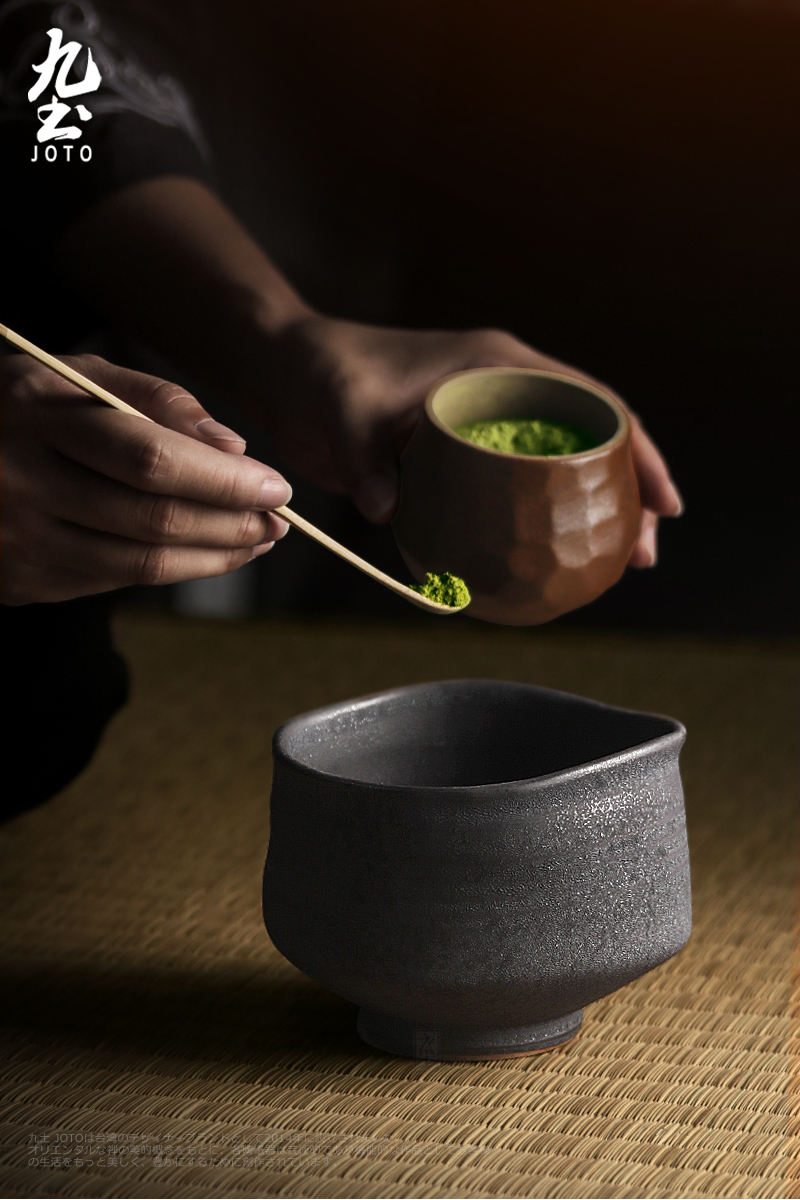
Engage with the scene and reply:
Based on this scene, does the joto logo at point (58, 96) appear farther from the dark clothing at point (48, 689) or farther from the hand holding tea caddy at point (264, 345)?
the dark clothing at point (48, 689)

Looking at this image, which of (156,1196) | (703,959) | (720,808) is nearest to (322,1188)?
(156,1196)

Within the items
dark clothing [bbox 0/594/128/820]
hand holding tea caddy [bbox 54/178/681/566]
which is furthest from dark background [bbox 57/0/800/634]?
dark clothing [bbox 0/594/128/820]

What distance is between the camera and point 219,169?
0.45 metres

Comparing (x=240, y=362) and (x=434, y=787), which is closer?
(x=434, y=787)

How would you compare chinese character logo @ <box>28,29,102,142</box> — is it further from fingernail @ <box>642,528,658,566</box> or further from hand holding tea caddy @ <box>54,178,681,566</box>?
fingernail @ <box>642,528,658,566</box>

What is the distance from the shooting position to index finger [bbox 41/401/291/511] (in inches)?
11.5

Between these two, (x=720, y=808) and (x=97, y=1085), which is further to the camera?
(x=720, y=808)

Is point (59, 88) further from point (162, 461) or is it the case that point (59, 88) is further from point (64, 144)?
point (162, 461)

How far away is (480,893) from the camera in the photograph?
30cm

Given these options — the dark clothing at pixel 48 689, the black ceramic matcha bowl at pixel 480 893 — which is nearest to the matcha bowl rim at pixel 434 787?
the black ceramic matcha bowl at pixel 480 893

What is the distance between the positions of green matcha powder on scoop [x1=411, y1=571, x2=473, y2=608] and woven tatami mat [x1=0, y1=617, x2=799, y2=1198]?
12cm

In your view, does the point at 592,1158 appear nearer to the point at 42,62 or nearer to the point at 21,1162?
the point at 21,1162

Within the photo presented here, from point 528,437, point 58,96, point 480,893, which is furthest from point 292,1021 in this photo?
point 58,96

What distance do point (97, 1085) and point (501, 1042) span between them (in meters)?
0.11
